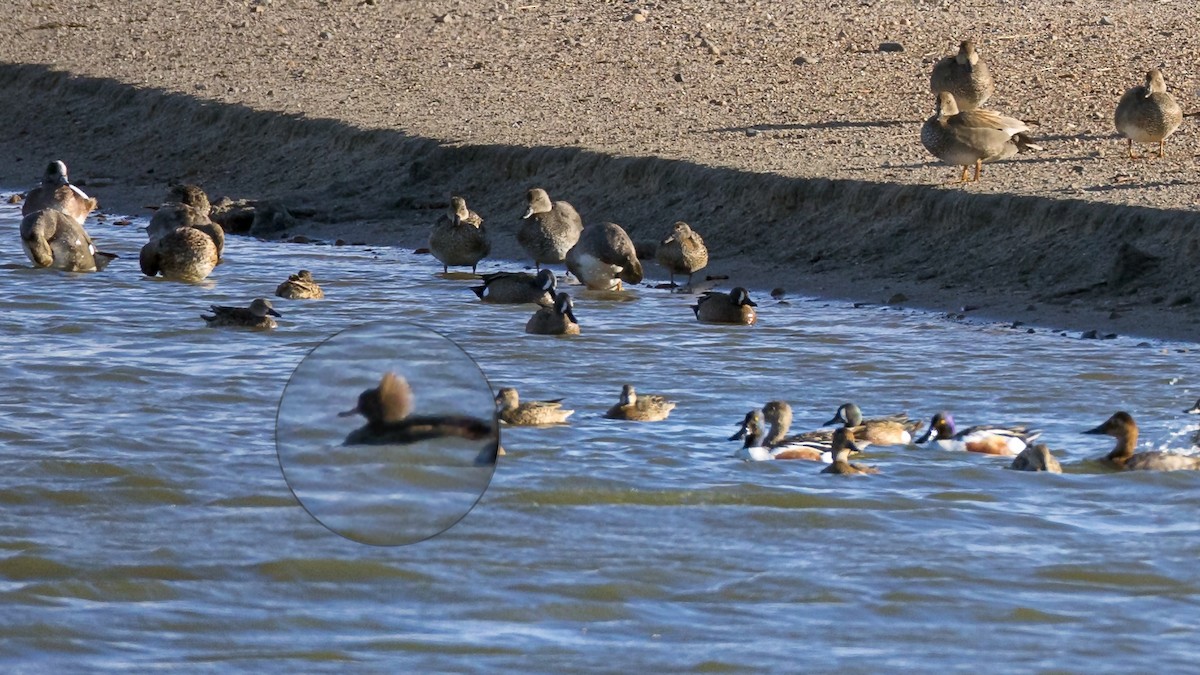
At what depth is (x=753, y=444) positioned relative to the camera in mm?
9031

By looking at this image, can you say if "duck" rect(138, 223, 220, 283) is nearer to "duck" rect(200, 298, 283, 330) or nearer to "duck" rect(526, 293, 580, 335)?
"duck" rect(200, 298, 283, 330)

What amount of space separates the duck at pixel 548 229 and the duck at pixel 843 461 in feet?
19.0

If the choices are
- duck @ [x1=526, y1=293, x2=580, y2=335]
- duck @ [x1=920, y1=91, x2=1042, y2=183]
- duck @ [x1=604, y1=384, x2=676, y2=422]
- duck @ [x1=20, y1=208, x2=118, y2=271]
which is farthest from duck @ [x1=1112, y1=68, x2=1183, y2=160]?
duck @ [x1=20, y1=208, x2=118, y2=271]

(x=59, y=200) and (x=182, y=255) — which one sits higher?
(x=59, y=200)

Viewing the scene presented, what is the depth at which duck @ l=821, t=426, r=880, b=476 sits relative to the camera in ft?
28.9

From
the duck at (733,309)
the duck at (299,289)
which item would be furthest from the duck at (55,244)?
the duck at (733,309)

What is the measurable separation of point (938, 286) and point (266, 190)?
7.63 m

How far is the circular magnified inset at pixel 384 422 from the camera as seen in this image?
655 centimetres

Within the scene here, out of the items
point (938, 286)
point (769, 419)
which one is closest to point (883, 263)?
point (938, 286)

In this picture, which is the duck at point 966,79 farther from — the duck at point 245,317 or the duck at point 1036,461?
the duck at point 1036,461

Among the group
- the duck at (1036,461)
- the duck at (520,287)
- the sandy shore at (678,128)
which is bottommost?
the duck at (1036,461)

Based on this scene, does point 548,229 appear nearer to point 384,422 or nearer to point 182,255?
point 182,255

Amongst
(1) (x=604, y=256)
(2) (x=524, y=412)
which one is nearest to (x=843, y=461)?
(2) (x=524, y=412)

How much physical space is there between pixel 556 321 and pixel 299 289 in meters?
2.22
